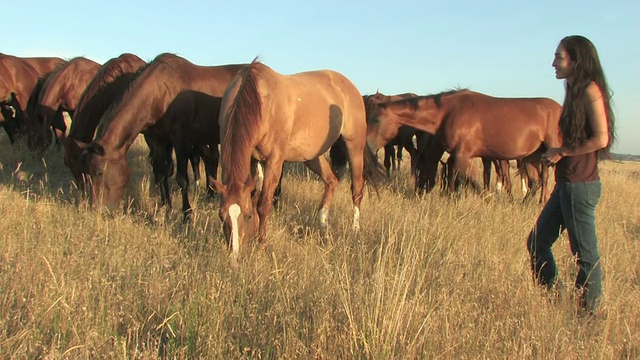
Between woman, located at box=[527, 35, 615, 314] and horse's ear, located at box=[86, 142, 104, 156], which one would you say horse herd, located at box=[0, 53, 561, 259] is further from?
woman, located at box=[527, 35, 615, 314]

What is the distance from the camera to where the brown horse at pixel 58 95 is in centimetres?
866

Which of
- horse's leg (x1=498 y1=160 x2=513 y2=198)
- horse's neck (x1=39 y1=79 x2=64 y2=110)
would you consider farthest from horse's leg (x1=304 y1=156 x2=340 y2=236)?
horse's neck (x1=39 y1=79 x2=64 y2=110)

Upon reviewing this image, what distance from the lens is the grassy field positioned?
97.1 inches

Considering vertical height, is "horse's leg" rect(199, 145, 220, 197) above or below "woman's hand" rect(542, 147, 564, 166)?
below

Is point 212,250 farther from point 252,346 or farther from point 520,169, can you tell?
point 520,169

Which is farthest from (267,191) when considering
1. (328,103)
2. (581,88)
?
(581,88)

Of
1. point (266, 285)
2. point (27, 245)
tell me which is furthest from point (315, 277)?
point (27, 245)

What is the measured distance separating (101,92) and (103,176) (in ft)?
5.20

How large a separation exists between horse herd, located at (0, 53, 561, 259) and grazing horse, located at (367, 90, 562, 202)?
0.8 inches

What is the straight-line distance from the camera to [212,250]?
408 centimetres

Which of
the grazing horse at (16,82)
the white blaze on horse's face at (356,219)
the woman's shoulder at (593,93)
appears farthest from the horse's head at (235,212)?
the grazing horse at (16,82)

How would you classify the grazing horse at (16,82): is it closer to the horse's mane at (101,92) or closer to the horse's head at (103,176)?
the horse's mane at (101,92)

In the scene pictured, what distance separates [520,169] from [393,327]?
8.20m

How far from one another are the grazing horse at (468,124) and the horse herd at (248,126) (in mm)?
20
